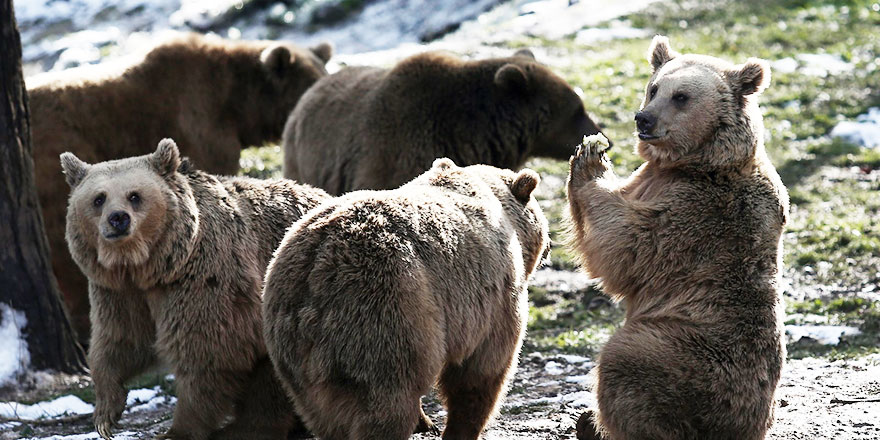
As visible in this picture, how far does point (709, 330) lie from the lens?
538 cm

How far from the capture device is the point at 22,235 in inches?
309

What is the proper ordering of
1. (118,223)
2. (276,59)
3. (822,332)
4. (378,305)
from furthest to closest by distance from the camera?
(276,59) < (822,332) < (118,223) < (378,305)

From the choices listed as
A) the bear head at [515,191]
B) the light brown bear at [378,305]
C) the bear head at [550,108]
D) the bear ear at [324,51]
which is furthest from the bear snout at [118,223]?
the bear ear at [324,51]

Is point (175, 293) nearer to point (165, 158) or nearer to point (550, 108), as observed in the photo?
point (165, 158)

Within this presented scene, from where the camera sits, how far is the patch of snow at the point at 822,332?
7.86 meters

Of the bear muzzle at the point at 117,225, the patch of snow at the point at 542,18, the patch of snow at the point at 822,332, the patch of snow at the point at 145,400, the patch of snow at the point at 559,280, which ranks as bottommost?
the patch of snow at the point at 559,280

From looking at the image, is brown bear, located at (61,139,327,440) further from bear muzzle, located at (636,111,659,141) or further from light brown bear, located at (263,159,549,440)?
bear muzzle, located at (636,111,659,141)

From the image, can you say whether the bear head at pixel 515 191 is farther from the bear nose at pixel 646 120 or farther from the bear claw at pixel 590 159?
the bear nose at pixel 646 120

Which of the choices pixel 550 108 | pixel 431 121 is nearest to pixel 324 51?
pixel 431 121

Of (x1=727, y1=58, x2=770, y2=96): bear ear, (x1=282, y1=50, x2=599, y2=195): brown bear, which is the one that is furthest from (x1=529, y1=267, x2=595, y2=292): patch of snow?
(x1=727, y1=58, x2=770, y2=96): bear ear

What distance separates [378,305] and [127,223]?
1629 mm

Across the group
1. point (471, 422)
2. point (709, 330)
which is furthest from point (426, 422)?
point (709, 330)

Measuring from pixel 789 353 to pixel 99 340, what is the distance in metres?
4.66

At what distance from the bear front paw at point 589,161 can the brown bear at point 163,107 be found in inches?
206
